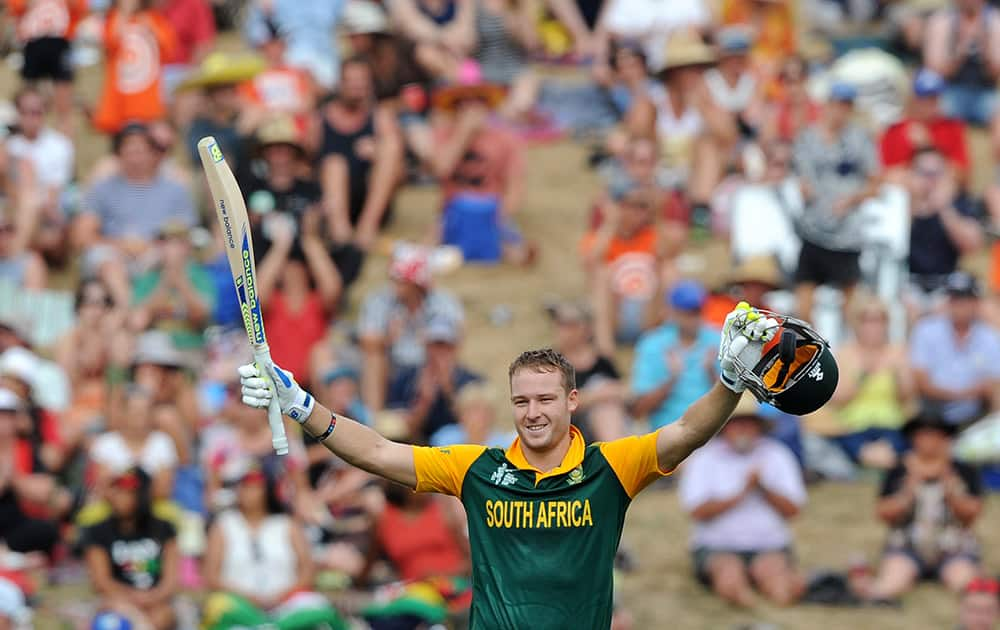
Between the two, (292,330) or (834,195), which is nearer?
(292,330)

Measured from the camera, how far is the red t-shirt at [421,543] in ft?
36.6

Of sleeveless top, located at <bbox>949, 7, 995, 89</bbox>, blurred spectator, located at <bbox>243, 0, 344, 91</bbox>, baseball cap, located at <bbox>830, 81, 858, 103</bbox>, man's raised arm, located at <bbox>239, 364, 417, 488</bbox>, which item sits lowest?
man's raised arm, located at <bbox>239, 364, 417, 488</bbox>

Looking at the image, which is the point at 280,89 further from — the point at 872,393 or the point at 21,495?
the point at 872,393

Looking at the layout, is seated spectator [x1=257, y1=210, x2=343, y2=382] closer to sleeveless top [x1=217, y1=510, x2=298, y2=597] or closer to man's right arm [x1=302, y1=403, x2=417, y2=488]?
sleeveless top [x1=217, y1=510, x2=298, y2=597]

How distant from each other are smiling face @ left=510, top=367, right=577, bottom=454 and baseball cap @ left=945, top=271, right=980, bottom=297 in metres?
7.16

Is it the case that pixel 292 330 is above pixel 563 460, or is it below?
above

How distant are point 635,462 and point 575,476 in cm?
22

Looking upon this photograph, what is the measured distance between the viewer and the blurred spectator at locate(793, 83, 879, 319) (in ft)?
45.4

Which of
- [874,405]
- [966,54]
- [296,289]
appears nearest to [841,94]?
[874,405]

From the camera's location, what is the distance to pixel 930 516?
38.3 feet

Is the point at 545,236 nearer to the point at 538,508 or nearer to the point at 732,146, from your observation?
the point at 732,146

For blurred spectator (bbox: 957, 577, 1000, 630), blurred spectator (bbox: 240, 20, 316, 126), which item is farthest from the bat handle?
blurred spectator (bbox: 240, 20, 316, 126)

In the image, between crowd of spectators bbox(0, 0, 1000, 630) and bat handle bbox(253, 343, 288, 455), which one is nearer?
bat handle bbox(253, 343, 288, 455)

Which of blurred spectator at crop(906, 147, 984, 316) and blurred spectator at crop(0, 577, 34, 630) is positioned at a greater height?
blurred spectator at crop(906, 147, 984, 316)
